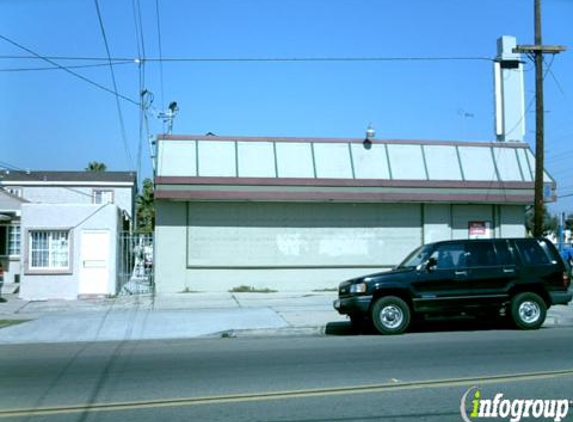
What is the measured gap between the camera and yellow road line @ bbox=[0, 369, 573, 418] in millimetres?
7113

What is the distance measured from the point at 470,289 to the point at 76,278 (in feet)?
39.2

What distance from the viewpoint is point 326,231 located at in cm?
2194

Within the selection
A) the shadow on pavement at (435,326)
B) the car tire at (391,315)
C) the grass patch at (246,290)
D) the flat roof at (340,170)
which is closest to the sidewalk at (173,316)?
the shadow on pavement at (435,326)

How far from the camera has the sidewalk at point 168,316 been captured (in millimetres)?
13727

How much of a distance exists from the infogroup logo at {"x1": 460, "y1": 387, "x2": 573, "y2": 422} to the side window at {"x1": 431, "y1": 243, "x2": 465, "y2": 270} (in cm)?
614

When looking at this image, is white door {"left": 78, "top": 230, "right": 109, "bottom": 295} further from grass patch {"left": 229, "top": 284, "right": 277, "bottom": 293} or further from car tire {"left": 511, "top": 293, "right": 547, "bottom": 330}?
car tire {"left": 511, "top": 293, "right": 547, "bottom": 330}

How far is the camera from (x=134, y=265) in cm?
2247

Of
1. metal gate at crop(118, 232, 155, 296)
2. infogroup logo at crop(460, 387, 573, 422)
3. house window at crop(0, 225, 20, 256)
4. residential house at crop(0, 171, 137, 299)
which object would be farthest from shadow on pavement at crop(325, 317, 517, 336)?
house window at crop(0, 225, 20, 256)

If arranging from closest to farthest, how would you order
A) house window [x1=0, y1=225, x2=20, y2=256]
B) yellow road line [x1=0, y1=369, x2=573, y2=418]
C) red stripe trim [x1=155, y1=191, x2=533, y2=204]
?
1. yellow road line [x1=0, y1=369, x2=573, y2=418]
2. red stripe trim [x1=155, y1=191, x2=533, y2=204]
3. house window [x1=0, y1=225, x2=20, y2=256]

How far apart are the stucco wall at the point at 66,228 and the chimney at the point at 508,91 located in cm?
1415

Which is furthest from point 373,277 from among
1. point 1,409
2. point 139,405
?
point 1,409

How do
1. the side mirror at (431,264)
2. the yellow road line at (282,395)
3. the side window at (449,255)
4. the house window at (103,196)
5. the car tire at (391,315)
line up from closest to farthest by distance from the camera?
the yellow road line at (282,395) < the car tire at (391,315) < the side mirror at (431,264) < the side window at (449,255) < the house window at (103,196)

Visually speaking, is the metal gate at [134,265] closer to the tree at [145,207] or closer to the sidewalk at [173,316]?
the sidewalk at [173,316]

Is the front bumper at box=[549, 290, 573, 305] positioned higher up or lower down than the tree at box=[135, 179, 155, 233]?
lower down
